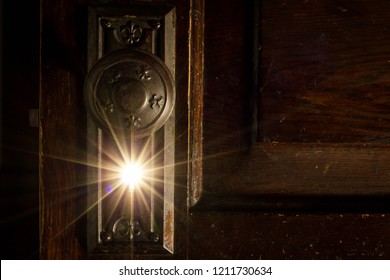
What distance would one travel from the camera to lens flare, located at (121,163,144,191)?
400 mm

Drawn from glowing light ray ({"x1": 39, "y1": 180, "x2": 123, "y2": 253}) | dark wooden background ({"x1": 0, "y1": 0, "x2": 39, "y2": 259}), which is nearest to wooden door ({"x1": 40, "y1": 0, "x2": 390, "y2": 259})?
glowing light ray ({"x1": 39, "y1": 180, "x2": 123, "y2": 253})

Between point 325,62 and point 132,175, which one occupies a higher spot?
point 325,62

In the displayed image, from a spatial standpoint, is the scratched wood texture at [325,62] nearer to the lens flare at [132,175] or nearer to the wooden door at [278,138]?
the wooden door at [278,138]

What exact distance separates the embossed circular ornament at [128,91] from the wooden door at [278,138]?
0.10ft

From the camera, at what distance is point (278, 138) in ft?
1.45

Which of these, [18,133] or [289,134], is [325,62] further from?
[18,133]

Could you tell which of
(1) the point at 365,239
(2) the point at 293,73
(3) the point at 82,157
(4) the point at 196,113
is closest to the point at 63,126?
(3) the point at 82,157

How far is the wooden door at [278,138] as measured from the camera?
0.43m

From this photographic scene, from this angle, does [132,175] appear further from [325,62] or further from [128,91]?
[325,62]

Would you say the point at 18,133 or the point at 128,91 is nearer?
the point at 128,91

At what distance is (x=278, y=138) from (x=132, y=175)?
0.17 meters

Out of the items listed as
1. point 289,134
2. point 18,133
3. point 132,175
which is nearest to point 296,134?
point 289,134

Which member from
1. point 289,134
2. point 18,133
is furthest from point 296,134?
point 18,133

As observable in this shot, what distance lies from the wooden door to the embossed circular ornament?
0.03 m
